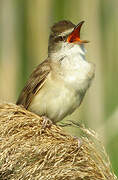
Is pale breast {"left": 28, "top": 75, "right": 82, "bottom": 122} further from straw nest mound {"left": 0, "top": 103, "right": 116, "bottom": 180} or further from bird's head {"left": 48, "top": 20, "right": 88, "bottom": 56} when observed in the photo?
straw nest mound {"left": 0, "top": 103, "right": 116, "bottom": 180}

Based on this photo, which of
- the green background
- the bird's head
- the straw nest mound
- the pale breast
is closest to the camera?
the straw nest mound

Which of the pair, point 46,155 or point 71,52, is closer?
point 46,155

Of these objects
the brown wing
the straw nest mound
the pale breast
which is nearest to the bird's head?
the brown wing

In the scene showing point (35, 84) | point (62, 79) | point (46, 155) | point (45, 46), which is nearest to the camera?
point (46, 155)

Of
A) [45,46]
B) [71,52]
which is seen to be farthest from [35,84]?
[45,46]

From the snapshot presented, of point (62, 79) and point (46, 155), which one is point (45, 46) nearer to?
point (62, 79)

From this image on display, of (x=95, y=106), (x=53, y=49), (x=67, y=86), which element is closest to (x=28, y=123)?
(x=67, y=86)

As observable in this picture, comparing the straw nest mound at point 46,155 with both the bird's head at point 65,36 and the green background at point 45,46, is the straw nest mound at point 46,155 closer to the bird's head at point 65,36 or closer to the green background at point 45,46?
the bird's head at point 65,36

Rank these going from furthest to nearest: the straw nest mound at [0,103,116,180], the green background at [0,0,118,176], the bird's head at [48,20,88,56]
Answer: the green background at [0,0,118,176] < the bird's head at [48,20,88,56] < the straw nest mound at [0,103,116,180]
